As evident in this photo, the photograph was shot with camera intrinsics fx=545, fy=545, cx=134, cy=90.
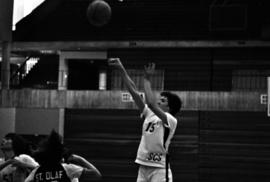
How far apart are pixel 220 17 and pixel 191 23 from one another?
1.02m

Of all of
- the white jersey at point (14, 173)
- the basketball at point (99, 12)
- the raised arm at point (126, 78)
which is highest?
the basketball at point (99, 12)

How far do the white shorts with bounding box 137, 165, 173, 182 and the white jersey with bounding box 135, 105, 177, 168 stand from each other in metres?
0.06

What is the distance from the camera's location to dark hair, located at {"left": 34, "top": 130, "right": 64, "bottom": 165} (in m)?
3.94

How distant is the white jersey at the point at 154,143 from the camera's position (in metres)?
5.70

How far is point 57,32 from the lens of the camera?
17.3 meters

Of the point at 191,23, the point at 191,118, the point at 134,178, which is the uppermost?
the point at 191,23

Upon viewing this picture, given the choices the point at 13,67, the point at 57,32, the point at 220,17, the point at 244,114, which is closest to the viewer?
the point at 244,114

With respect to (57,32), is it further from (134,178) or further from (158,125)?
(158,125)

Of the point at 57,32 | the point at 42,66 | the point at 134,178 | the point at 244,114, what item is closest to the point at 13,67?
the point at 42,66

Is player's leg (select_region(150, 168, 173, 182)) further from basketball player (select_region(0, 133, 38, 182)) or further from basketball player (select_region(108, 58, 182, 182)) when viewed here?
basketball player (select_region(0, 133, 38, 182))

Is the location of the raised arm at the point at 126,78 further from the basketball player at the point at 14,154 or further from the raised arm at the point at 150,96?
the basketball player at the point at 14,154

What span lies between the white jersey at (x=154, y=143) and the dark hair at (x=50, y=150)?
1.83 meters

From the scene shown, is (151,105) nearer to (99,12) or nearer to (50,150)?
(50,150)

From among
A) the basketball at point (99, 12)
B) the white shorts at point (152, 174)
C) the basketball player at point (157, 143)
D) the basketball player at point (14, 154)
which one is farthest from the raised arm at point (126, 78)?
the basketball at point (99, 12)
